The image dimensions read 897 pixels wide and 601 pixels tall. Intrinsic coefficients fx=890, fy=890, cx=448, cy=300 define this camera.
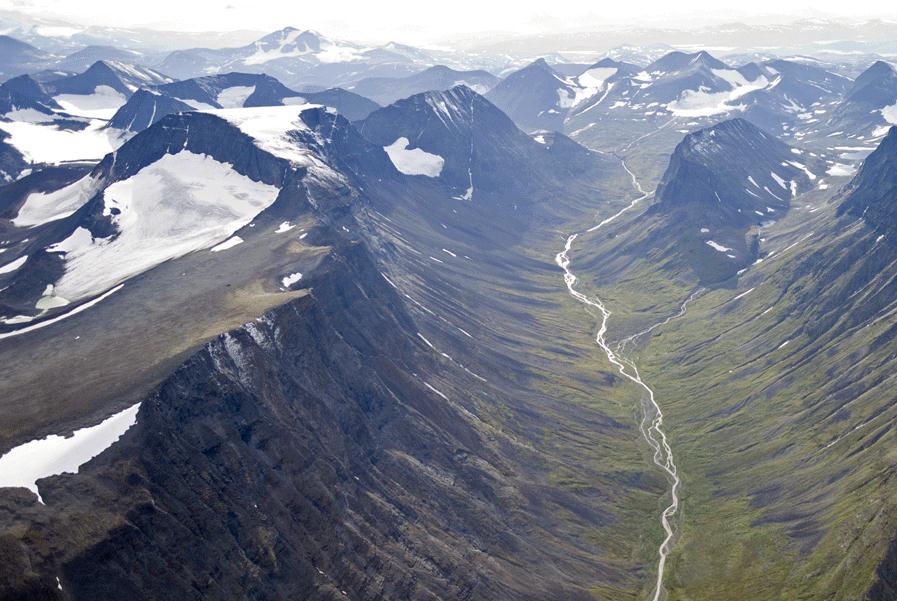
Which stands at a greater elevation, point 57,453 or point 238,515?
point 57,453

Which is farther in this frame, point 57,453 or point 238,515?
point 238,515

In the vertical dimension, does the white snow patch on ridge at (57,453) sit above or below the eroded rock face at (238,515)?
above

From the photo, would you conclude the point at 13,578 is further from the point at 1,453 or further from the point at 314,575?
the point at 314,575

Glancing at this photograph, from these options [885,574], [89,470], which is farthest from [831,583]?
[89,470]

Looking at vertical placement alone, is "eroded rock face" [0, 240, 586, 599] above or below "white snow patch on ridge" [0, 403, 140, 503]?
below

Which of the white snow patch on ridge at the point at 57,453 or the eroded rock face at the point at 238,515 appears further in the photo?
the white snow patch on ridge at the point at 57,453

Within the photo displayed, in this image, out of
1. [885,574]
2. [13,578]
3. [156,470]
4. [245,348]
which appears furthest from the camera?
[245,348]

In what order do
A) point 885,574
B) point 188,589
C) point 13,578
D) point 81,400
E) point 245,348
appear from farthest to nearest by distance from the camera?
1. point 245,348
2. point 885,574
3. point 81,400
4. point 188,589
5. point 13,578

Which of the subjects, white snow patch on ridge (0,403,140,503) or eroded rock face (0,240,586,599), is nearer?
eroded rock face (0,240,586,599)
